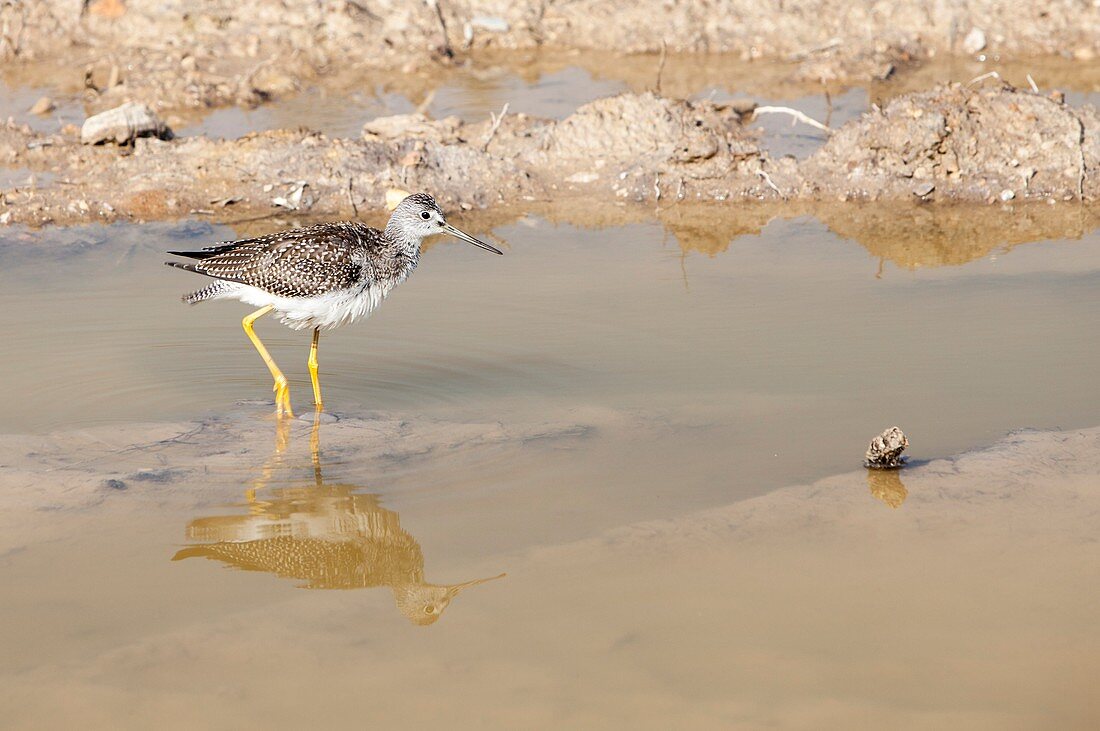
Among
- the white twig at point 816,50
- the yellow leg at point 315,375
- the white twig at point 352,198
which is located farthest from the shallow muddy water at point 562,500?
the white twig at point 816,50

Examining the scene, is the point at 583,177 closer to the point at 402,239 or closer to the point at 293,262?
the point at 402,239

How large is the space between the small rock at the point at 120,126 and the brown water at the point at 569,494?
1.74m

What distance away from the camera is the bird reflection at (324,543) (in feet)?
17.5

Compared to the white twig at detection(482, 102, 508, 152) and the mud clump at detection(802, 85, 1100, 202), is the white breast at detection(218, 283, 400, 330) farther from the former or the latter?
the mud clump at detection(802, 85, 1100, 202)

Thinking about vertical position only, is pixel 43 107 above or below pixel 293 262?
below

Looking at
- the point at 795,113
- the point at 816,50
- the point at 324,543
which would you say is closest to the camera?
the point at 324,543

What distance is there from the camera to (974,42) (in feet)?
50.1

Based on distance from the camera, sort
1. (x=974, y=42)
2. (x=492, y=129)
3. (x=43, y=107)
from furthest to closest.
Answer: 1. (x=974, y=42)
2. (x=43, y=107)
3. (x=492, y=129)

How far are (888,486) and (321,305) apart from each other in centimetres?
364

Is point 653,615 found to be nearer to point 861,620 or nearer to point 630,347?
point 861,620

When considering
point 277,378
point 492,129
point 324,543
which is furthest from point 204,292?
Answer: point 492,129

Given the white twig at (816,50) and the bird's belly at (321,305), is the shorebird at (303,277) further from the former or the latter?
the white twig at (816,50)

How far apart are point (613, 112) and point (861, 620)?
305 inches

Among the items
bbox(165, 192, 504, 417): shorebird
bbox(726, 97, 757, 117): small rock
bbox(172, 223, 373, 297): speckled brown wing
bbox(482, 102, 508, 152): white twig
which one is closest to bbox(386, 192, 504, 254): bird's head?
bbox(165, 192, 504, 417): shorebird
